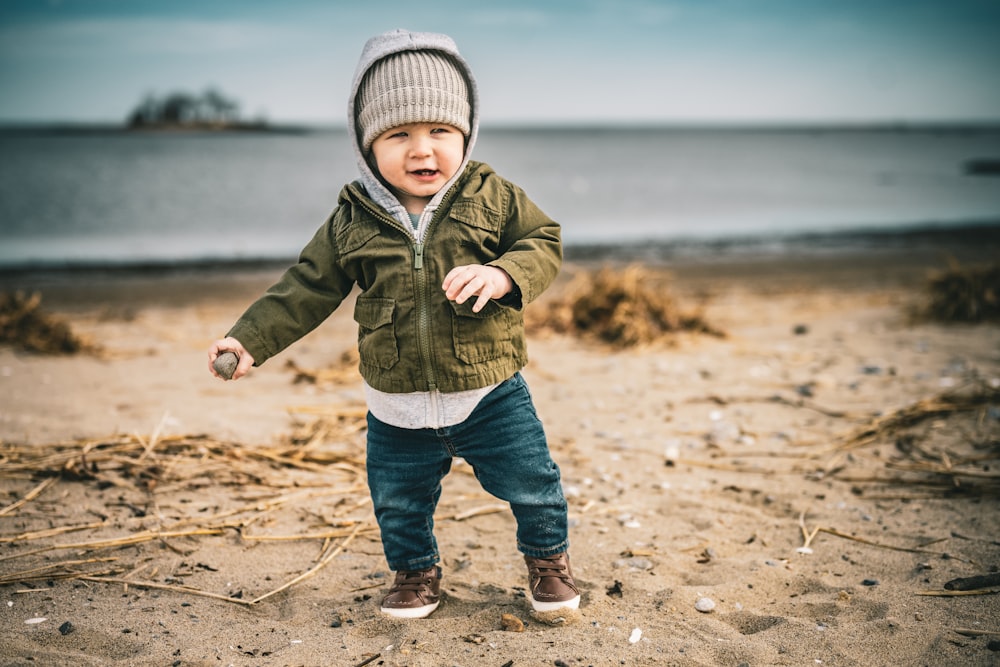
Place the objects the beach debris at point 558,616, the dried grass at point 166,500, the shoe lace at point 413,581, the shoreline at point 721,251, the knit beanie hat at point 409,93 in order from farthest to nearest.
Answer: the shoreline at point 721,251
the dried grass at point 166,500
the shoe lace at point 413,581
the beach debris at point 558,616
the knit beanie hat at point 409,93

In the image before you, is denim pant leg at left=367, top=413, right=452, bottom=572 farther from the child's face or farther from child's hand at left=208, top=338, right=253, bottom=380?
the child's face

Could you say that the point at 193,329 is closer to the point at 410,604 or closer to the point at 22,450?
the point at 22,450

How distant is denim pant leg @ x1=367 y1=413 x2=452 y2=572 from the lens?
98.6 inches

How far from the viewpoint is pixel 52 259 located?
14141 mm

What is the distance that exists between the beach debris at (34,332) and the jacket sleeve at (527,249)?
4.78m

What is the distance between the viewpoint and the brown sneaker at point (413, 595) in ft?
8.32

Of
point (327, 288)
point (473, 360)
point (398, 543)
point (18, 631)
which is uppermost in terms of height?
point (327, 288)

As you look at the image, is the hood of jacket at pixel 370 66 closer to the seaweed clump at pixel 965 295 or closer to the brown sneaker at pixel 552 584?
the brown sneaker at pixel 552 584

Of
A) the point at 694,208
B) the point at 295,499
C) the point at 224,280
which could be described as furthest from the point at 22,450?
the point at 694,208

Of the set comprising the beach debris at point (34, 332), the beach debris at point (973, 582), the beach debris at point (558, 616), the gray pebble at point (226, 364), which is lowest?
the beach debris at point (558, 616)

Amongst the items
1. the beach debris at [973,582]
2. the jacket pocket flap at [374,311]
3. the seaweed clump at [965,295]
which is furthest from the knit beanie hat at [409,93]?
the seaweed clump at [965,295]

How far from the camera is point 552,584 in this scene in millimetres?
2531

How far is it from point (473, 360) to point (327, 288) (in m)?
0.58

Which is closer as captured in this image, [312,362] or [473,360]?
[473,360]
